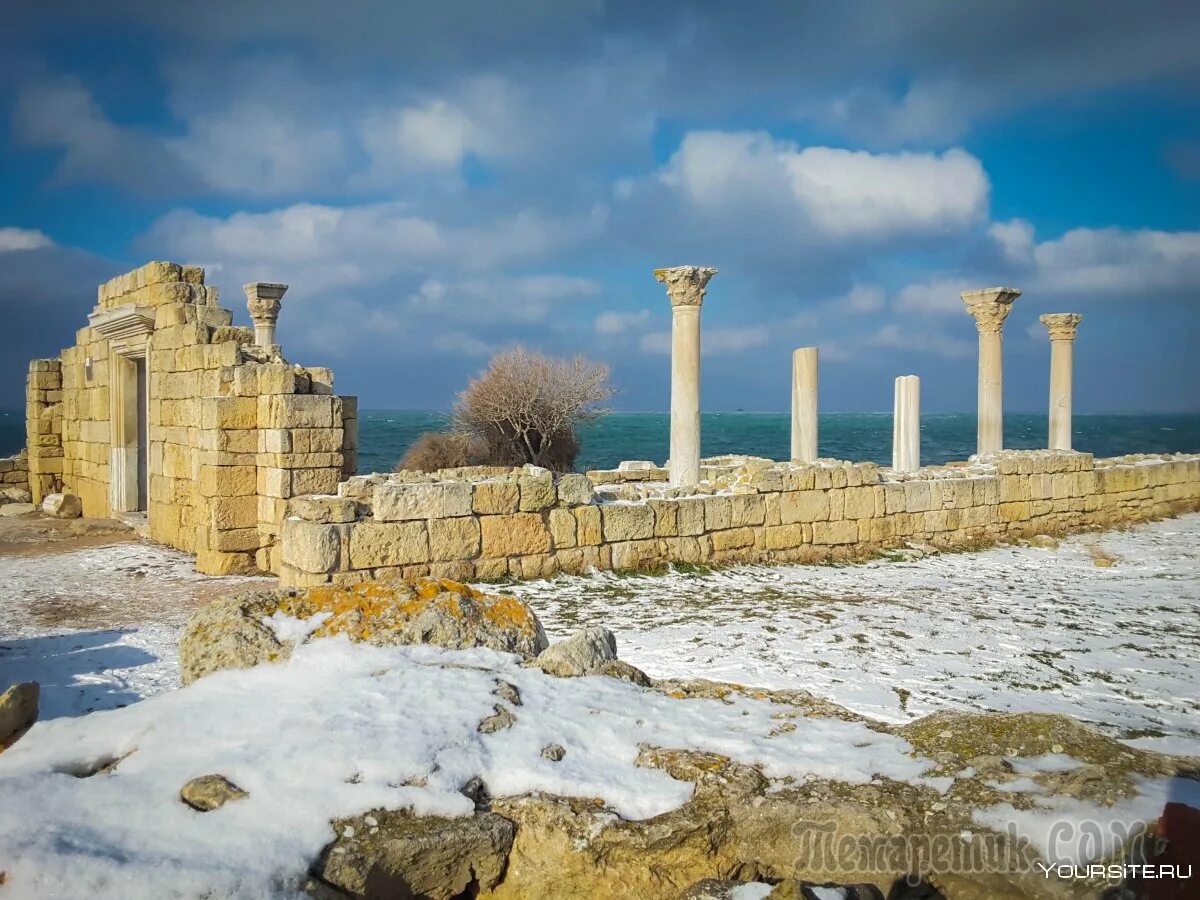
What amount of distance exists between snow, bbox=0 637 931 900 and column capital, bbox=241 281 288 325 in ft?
52.3

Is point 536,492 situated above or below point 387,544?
above

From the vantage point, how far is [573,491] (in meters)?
10.2

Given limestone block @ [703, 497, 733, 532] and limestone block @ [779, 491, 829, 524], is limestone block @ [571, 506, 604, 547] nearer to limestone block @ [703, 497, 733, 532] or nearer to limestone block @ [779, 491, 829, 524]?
limestone block @ [703, 497, 733, 532]

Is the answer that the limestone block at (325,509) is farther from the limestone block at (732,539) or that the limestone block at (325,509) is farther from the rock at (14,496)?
the rock at (14,496)

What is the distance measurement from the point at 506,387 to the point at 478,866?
23914mm

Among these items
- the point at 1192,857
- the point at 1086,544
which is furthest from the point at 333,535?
the point at 1086,544

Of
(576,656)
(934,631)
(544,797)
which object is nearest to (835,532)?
(934,631)

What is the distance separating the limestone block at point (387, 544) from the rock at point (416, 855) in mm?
6115

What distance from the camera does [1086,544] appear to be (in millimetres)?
13742

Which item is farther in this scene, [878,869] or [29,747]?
[29,747]

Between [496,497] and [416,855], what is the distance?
6.86 m

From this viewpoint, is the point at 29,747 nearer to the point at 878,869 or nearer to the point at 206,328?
the point at 878,869

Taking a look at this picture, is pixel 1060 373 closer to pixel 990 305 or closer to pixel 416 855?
pixel 990 305

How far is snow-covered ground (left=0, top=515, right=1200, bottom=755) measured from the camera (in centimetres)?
597
